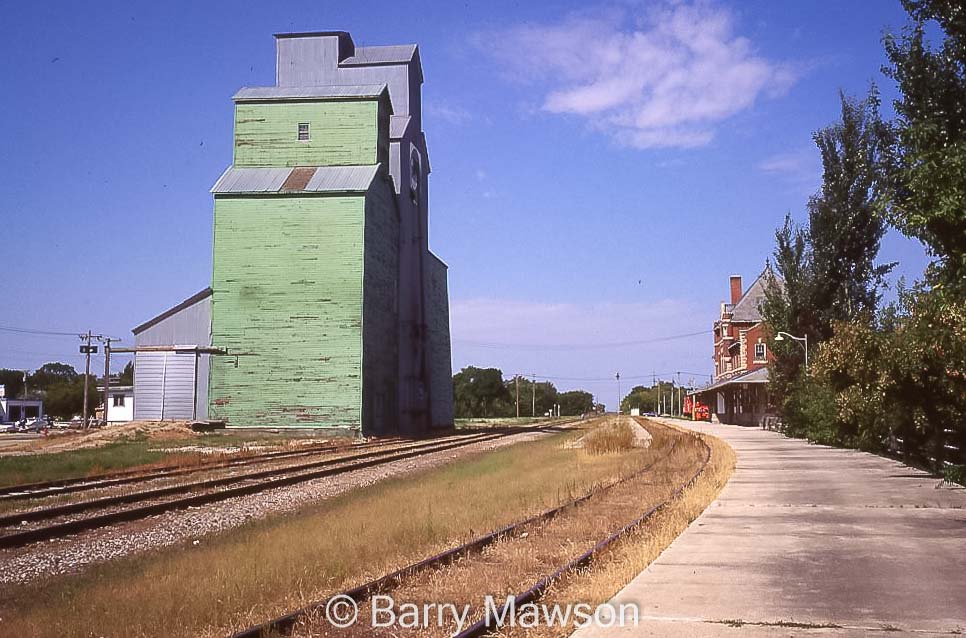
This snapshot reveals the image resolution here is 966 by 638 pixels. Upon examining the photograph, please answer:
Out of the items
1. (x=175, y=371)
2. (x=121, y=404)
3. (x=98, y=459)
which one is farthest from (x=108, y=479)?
(x=121, y=404)

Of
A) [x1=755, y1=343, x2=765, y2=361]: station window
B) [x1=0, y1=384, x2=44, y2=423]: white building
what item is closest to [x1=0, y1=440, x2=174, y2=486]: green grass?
[x1=755, y1=343, x2=765, y2=361]: station window

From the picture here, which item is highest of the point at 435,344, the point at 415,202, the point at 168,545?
the point at 415,202

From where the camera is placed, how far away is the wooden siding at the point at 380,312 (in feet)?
142

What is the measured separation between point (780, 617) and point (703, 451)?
2440 cm

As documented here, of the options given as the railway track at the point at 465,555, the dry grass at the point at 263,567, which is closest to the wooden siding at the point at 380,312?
the dry grass at the point at 263,567

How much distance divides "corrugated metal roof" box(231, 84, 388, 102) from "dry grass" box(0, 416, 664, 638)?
32368 mm

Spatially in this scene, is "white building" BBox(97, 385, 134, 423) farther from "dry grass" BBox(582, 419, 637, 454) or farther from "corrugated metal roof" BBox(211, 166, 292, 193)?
"dry grass" BBox(582, 419, 637, 454)

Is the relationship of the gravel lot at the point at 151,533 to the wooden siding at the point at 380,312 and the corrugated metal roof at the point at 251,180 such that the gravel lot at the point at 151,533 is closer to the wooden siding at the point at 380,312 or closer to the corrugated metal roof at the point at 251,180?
the wooden siding at the point at 380,312

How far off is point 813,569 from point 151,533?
883 cm

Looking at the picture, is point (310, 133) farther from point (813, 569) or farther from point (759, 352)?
point (759, 352)

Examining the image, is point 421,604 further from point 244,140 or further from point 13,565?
point 244,140

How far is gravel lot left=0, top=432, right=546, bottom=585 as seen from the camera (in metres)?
10.0

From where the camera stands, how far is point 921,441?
23000 millimetres

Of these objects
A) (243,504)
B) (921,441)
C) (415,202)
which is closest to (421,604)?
(243,504)
